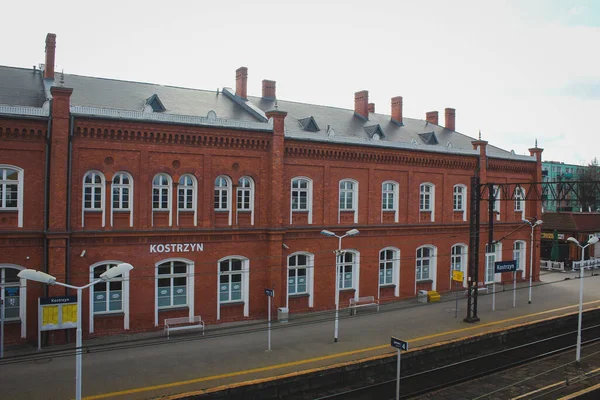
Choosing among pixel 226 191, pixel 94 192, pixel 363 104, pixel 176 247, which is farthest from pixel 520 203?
pixel 94 192

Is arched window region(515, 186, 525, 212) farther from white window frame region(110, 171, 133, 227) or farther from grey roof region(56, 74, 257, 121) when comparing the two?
white window frame region(110, 171, 133, 227)

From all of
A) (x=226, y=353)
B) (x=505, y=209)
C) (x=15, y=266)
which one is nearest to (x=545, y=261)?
(x=505, y=209)

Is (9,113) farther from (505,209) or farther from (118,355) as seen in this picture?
(505,209)

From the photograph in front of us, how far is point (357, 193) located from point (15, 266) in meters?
17.1

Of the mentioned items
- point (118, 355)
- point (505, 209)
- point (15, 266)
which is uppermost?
point (505, 209)

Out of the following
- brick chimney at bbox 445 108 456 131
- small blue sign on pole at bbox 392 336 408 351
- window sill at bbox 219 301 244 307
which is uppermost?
brick chimney at bbox 445 108 456 131

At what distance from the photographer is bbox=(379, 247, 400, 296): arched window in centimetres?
2934

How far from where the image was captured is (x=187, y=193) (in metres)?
23.4

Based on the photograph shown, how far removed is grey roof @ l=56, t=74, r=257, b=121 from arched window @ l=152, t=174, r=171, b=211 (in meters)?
3.36

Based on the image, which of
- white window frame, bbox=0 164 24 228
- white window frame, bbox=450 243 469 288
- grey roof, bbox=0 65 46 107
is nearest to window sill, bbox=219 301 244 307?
white window frame, bbox=0 164 24 228

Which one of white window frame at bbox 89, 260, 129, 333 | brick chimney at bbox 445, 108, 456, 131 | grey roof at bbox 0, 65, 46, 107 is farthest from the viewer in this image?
brick chimney at bbox 445, 108, 456, 131

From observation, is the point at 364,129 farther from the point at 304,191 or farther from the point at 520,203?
the point at 520,203

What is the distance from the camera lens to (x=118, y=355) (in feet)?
63.8

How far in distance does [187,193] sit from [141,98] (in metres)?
5.67
